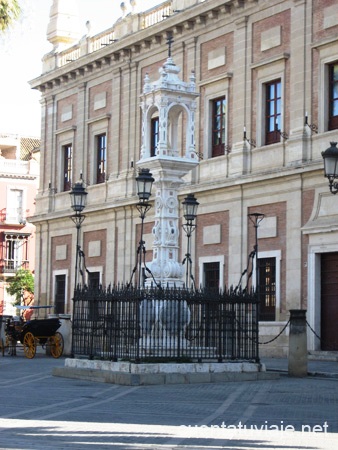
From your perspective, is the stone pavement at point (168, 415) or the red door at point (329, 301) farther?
the red door at point (329, 301)

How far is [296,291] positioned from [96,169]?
1309 cm

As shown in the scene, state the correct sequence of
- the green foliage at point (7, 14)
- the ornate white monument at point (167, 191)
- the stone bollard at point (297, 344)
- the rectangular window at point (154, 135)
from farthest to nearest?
the rectangular window at point (154, 135) → the stone bollard at point (297, 344) → the ornate white monument at point (167, 191) → the green foliage at point (7, 14)

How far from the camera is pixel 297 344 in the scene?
20312 mm

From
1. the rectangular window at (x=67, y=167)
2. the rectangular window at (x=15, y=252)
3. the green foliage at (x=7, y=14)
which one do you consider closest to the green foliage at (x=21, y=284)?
the rectangular window at (x=15, y=252)

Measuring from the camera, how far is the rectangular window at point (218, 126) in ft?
107

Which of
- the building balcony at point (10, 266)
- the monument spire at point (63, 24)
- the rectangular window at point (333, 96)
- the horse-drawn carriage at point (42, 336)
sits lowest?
the horse-drawn carriage at point (42, 336)

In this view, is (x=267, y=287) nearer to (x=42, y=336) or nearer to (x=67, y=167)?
(x=42, y=336)

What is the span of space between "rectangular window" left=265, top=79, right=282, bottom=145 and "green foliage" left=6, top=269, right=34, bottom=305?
35423 millimetres

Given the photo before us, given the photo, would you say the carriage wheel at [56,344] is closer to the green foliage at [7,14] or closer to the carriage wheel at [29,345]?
the carriage wheel at [29,345]

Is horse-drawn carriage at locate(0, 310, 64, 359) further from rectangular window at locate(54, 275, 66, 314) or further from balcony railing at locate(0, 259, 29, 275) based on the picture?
balcony railing at locate(0, 259, 29, 275)

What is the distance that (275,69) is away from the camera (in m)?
30.1

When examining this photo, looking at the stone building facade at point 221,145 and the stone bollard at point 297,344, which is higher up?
the stone building facade at point 221,145

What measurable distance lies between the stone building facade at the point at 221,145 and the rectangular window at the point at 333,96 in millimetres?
35

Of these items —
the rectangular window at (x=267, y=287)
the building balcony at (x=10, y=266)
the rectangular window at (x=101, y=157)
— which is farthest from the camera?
the building balcony at (x=10, y=266)
